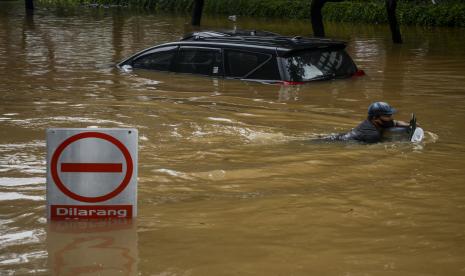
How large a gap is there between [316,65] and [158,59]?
307 centimetres

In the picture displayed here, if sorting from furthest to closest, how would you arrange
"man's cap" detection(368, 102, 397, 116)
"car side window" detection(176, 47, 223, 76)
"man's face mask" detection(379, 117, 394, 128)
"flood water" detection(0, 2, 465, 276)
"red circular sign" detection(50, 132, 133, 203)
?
"car side window" detection(176, 47, 223, 76) < "man's face mask" detection(379, 117, 394, 128) < "man's cap" detection(368, 102, 397, 116) < "red circular sign" detection(50, 132, 133, 203) < "flood water" detection(0, 2, 465, 276)

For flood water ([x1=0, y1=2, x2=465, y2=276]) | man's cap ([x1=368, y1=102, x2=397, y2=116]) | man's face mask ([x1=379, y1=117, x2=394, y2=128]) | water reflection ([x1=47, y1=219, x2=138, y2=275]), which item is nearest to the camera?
water reflection ([x1=47, y1=219, x2=138, y2=275])

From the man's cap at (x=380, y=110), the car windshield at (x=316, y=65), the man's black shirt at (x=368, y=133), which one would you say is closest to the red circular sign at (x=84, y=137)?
A: the man's cap at (x=380, y=110)

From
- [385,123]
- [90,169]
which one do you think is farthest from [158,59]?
[90,169]

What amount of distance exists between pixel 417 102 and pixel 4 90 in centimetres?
702

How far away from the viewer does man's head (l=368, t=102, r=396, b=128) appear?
9.20 m

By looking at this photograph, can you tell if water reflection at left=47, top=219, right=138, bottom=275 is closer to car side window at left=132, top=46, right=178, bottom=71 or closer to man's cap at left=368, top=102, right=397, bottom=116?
man's cap at left=368, top=102, right=397, bottom=116

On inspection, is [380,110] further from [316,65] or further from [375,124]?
[316,65]

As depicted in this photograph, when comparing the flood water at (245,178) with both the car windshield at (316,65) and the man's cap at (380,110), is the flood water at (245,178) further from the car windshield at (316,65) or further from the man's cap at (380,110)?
the man's cap at (380,110)

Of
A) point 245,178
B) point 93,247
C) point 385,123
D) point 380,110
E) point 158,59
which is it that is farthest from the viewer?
point 158,59

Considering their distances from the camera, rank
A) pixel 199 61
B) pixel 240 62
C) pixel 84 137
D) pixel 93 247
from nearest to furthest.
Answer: pixel 93 247 < pixel 84 137 < pixel 240 62 < pixel 199 61

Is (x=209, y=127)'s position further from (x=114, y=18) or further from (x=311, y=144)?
(x=114, y=18)

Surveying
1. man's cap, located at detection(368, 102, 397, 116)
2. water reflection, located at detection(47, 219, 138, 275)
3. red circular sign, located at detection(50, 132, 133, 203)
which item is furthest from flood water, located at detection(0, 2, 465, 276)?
man's cap, located at detection(368, 102, 397, 116)

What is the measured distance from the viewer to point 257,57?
1357cm
